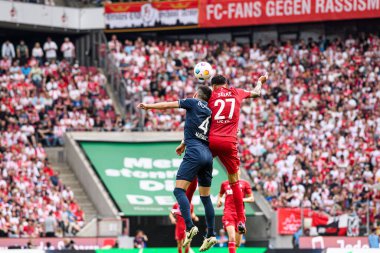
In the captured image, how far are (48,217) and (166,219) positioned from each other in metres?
6.05

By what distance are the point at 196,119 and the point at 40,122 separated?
951 inches

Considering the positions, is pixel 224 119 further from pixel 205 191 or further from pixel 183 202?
pixel 183 202

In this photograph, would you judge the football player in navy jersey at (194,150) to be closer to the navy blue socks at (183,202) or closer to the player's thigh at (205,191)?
the navy blue socks at (183,202)

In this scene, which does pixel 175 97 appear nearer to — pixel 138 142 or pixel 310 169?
pixel 138 142

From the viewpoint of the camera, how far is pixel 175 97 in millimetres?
45875

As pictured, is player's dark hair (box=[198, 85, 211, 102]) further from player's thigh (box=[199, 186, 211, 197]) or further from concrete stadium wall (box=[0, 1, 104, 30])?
concrete stadium wall (box=[0, 1, 104, 30])

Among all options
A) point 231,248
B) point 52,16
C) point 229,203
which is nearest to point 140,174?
point 52,16

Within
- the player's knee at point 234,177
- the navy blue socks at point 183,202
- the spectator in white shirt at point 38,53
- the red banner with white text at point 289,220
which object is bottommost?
the red banner with white text at point 289,220

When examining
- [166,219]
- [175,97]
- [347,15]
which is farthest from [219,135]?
[347,15]

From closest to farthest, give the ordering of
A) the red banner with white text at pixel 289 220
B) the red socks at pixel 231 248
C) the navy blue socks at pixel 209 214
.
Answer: the navy blue socks at pixel 209 214 < the red socks at pixel 231 248 < the red banner with white text at pixel 289 220

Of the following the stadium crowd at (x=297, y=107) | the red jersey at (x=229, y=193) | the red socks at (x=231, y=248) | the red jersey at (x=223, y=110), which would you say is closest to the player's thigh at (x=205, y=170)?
the red jersey at (x=223, y=110)

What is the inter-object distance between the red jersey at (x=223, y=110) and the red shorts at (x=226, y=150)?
0.32 feet

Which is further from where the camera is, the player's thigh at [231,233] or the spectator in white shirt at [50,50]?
the spectator in white shirt at [50,50]

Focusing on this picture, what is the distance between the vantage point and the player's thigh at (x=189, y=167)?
67.1ft
